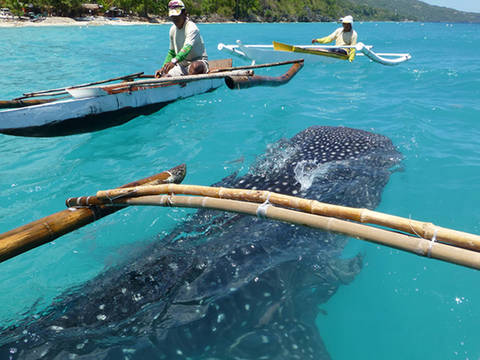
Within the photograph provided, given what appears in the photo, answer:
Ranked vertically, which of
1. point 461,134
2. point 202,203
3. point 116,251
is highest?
point 202,203

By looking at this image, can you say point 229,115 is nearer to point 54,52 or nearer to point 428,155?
point 428,155

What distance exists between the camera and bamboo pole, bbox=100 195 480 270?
1649mm

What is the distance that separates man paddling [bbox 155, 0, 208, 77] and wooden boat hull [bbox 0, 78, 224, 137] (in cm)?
48

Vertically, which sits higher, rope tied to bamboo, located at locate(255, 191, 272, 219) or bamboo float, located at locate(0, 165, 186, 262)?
rope tied to bamboo, located at locate(255, 191, 272, 219)

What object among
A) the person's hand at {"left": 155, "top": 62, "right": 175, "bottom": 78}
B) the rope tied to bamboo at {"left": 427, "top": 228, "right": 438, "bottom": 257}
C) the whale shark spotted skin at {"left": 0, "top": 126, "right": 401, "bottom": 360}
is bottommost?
the whale shark spotted skin at {"left": 0, "top": 126, "right": 401, "bottom": 360}

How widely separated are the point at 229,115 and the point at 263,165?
3.42 meters

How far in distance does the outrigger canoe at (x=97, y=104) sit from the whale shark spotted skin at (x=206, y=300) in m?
2.56

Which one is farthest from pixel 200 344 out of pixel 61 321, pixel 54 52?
pixel 54 52

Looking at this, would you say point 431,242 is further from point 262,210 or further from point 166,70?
point 166,70

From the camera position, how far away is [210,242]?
3627 millimetres

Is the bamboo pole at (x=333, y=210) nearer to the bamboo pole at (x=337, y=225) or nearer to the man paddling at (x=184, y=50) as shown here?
the bamboo pole at (x=337, y=225)

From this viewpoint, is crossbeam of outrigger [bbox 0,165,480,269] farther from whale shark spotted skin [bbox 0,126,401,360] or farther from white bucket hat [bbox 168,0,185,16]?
white bucket hat [bbox 168,0,185,16]

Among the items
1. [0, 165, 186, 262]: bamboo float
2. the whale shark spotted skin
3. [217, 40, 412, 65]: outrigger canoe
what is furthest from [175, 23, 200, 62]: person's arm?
[0, 165, 186, 262]: bamboo float

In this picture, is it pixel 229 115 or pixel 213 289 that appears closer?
pixel 213 289
